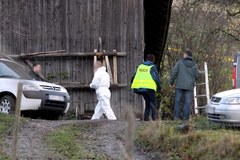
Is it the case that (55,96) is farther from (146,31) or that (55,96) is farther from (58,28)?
(146,31)

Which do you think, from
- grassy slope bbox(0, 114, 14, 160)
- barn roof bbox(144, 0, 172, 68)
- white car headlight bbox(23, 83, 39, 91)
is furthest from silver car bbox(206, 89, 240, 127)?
barn roof bbox(144, 0, 172, 68)

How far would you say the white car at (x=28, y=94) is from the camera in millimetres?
13898

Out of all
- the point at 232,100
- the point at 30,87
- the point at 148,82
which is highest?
the point at 148,82

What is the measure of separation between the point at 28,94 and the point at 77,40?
5.54 m

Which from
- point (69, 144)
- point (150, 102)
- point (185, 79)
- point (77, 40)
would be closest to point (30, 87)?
point (150, 102)

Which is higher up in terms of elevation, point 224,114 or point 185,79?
point 185,79

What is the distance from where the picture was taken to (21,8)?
1914 cm

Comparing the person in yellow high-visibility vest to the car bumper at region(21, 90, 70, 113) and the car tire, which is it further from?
the car tire

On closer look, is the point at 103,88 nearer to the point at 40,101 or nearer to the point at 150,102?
the point at 150,102

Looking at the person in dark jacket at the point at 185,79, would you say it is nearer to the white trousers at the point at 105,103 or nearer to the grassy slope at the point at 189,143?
the white trousers at the point at 105,103

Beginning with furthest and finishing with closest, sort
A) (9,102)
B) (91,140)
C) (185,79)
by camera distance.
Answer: (185,79) < (9,102) < (91,140)

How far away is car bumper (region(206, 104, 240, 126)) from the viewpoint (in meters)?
10.8

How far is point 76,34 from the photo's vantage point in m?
19.2

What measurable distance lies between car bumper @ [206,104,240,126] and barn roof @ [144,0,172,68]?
10.4 meters
